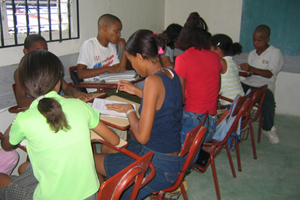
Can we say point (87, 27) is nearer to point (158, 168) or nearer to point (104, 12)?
point (104, 12)

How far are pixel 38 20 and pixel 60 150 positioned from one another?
6.12 feet

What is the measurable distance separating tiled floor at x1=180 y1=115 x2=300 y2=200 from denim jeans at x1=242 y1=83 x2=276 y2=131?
21 cm

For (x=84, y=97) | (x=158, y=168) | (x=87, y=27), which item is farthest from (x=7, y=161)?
(x=87, y=27)

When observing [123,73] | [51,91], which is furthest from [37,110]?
[123,73]

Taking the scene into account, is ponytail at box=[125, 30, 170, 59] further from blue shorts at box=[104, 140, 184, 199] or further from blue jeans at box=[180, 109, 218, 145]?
blue jeans at box=[180, 109, 218, 145]

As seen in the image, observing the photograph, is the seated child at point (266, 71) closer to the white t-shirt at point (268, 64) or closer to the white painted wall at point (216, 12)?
the white t-shirt at point (268, 64)

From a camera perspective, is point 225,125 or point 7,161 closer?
point 7,161

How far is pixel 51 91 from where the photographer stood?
124 cm

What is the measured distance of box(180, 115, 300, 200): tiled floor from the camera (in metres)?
2.41

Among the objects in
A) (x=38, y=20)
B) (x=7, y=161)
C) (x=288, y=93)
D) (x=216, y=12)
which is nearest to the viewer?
(x=7, y=161)

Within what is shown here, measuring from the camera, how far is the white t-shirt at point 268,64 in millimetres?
3441

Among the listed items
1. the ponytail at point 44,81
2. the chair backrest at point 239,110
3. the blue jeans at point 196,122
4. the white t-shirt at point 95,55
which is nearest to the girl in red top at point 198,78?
the blue jeans at point 196,122

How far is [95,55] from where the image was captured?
2.96 metres

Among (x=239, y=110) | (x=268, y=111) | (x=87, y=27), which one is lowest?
(x=268, y=111)
